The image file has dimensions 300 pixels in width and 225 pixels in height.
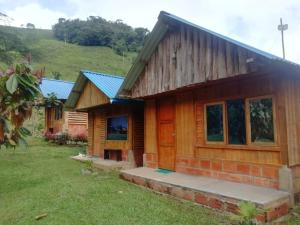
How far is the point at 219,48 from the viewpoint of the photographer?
7.39m

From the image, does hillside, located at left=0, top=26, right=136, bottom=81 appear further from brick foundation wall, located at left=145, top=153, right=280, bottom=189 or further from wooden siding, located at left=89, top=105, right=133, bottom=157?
brick foundation wall, located at left=145, top=153, right=280, bottom=189

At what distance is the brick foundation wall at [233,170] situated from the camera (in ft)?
22.1

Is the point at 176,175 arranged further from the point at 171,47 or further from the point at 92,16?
the point at 92,16

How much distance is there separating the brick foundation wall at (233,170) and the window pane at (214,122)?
69 cm

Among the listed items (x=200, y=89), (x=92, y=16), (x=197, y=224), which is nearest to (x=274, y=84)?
(x=200, y=89)

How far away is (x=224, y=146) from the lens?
7793mm

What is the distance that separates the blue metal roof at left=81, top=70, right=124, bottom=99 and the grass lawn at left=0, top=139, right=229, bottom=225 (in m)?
3.29

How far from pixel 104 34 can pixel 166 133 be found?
75.1 metres

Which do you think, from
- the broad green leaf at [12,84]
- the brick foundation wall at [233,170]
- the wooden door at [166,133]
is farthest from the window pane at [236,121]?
the broad green leaf at [12,84]

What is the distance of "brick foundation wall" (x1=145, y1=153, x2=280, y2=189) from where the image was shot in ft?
22.1

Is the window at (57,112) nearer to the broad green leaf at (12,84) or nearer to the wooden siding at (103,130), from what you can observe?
the wooden siding at (103,130)

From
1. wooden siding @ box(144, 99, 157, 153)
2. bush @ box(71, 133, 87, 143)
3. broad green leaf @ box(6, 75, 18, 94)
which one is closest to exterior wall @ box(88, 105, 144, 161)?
wooden siding @ box(144, 99, 157, 153)

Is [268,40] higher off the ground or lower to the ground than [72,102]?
higher

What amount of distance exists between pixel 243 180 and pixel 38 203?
16.7 feet
